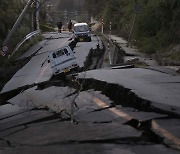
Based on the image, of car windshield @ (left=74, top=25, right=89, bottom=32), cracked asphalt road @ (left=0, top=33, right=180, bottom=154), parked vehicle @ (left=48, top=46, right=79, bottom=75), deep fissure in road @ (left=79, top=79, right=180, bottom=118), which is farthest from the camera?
car windshield @ (left=74, top=25, right=89, bottom=32)

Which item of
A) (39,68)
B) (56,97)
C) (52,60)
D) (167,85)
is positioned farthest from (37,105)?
(39,68)

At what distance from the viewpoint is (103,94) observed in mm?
12977

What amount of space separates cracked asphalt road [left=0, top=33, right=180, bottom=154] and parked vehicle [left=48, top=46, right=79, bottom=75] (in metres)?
5.01

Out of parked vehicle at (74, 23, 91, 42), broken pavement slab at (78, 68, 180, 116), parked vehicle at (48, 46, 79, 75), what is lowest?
parked vehicle at (74, 23, 91, 42)

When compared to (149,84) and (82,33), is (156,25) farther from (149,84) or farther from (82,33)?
(149,84)

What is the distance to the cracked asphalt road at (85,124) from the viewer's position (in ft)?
24.8

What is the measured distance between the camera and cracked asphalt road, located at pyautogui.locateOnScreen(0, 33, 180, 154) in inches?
297

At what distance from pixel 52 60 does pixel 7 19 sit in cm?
1376

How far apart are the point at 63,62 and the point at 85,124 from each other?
39.3ft

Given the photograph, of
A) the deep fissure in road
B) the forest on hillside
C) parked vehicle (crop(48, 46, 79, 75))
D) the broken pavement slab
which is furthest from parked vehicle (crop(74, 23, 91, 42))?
the deep fissure in road

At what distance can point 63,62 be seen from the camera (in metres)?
21.2

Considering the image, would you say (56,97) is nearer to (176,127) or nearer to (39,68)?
(176,127)

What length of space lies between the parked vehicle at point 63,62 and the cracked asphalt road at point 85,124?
16.5ft

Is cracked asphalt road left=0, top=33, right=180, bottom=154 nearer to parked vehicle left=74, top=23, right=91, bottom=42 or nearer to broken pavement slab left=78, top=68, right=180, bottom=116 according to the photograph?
broken pavement slab left=78, top=68, right=180, bottom=116
